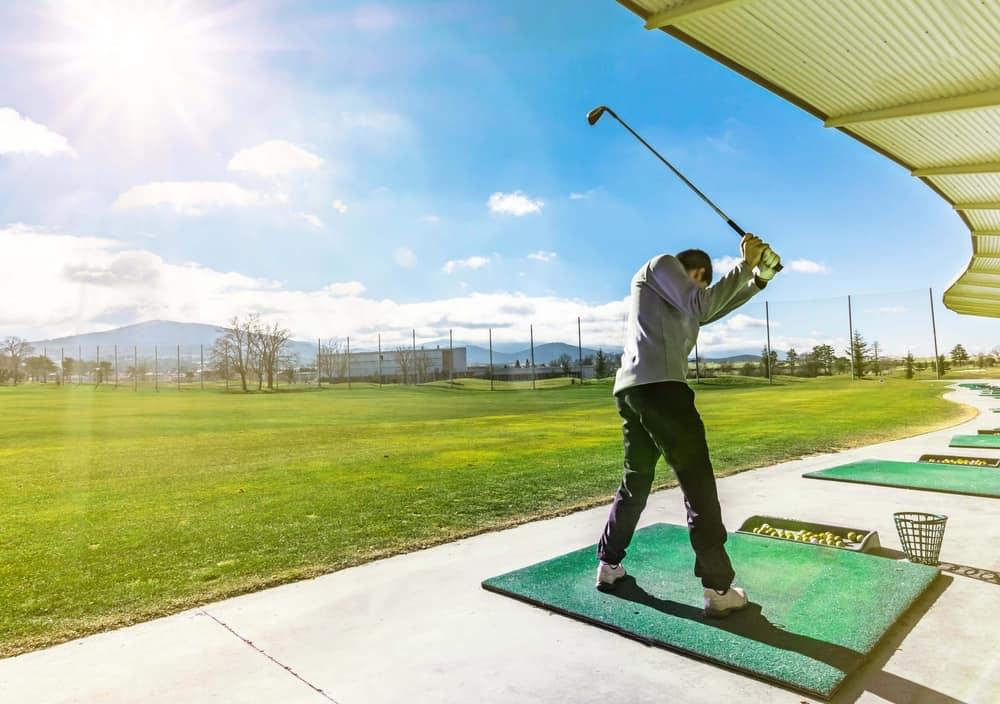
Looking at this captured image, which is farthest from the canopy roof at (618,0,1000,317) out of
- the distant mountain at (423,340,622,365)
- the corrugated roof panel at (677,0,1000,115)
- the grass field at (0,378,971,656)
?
the distant mountain at (423,340,622,365)

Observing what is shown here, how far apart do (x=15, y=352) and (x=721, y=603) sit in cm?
5457

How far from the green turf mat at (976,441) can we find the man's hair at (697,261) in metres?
8.12

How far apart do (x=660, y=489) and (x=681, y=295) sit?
387cm

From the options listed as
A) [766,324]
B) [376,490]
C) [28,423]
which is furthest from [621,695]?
[766,324]

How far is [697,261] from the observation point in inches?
125

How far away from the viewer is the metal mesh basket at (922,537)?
3.67 metres

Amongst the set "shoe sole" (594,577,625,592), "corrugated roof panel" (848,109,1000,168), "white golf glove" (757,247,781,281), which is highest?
"corrugated roof panel" (848,109,1000,168)

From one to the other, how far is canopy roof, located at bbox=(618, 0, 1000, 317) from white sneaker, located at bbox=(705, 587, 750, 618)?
10.1 feet

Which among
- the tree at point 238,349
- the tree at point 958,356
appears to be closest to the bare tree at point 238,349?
the tree at point 238,349

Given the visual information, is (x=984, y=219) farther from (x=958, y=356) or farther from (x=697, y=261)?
(x=958, y=356)

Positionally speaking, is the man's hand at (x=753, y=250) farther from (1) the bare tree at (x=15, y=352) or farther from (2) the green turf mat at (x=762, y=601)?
(1) the bare tree at (x=15, y=352)

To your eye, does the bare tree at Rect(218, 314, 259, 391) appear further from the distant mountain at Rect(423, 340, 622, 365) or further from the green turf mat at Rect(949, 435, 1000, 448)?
the green turf mat at Rect(949, 435, 1000, 448)

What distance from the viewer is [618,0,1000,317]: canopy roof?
12.3ft

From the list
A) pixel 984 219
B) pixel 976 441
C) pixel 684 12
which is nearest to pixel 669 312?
pixel 684 12
